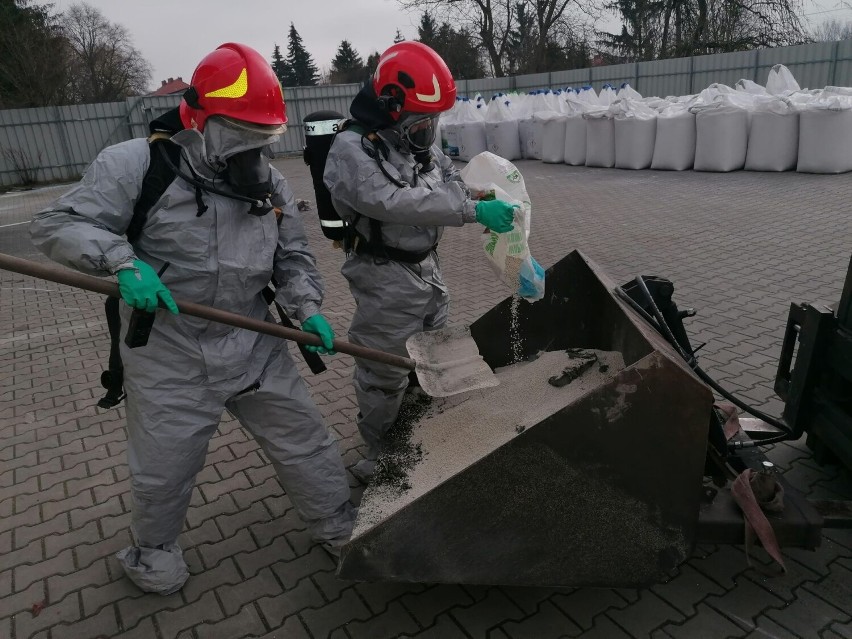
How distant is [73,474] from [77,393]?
3.76 ft

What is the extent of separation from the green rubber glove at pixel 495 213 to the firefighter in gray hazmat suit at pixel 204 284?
71cm

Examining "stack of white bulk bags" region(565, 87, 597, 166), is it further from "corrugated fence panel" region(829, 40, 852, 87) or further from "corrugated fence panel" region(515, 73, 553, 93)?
"corrugated fence panel" region(515, 73, 553, 93)

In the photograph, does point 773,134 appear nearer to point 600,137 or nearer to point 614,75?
point 600,137

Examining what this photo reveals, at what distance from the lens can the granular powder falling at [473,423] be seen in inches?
92.8

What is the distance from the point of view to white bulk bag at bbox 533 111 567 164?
13875mm

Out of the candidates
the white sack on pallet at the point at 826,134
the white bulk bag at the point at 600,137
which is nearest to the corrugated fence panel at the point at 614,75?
the white bulk bag at the point at 600,137

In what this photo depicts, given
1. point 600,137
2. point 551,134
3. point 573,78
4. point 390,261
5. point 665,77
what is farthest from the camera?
point 573,78

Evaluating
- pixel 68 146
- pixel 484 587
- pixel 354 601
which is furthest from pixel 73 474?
pixel 68 146

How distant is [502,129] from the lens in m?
15.2

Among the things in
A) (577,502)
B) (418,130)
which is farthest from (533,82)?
(577,502)

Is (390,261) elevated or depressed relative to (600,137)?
elevated

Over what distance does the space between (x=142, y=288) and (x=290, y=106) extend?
20.3 metres

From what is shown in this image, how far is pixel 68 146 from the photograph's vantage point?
1889cm

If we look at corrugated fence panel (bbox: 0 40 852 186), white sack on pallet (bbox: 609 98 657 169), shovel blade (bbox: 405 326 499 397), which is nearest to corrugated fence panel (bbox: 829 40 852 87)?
corrugated fence panel (bbox: 0 40 852 186)
